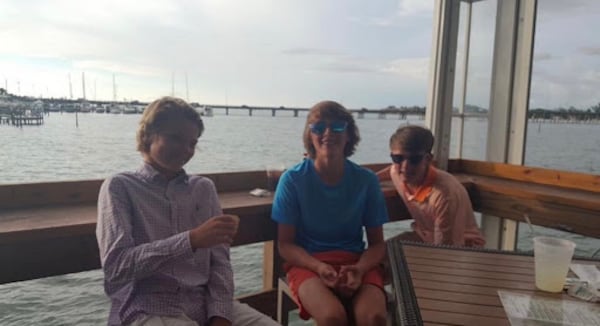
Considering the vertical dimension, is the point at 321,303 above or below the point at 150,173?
below

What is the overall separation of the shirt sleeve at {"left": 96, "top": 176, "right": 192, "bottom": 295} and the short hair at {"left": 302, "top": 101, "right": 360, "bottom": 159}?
80 cm

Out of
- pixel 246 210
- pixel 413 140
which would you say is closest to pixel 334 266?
pixel 246 210

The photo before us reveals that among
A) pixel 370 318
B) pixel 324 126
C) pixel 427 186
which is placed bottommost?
pixel 370 318

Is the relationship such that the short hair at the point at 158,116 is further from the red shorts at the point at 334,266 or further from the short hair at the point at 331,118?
the red shorts at the point at 334,266

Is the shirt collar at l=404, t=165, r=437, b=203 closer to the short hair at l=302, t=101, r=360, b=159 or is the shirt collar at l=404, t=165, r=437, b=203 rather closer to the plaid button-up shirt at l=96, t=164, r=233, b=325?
the short hair at l=302, t=101, r=360, b=159

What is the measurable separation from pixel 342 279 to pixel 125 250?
2.62 feet

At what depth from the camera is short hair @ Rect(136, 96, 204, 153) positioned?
1.43m

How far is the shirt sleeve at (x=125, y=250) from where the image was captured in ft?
4.21

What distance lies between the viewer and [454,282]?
1.27m

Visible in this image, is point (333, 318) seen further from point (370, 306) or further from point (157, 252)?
A: point (157, 252)

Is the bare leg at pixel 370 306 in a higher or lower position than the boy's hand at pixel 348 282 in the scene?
lower

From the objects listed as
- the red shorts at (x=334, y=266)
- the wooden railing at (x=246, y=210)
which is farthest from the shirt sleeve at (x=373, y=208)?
the wooden railing at (x=246, y=210)

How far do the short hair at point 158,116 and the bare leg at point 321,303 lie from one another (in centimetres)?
75

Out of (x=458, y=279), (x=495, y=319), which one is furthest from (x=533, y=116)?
(x=495, y=319)
